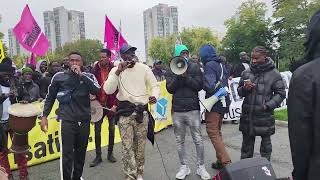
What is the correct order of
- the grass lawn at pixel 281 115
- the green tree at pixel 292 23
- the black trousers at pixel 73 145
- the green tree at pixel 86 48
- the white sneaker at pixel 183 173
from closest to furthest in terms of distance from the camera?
the black trousers at pixel 73 145, the white sneaker at pixel 183 173, the grass lawn at pixel 281 115, the green tree at pixel 292 23, the green tree at pixel 86 48

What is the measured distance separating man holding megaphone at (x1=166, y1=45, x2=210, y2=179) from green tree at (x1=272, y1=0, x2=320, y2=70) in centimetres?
3946

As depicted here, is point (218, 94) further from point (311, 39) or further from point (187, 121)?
point (311, 39)

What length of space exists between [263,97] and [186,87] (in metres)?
1.13

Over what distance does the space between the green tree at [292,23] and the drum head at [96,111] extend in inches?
1539

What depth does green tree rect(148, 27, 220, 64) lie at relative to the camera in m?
78.5

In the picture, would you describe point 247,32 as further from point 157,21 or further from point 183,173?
point 157,21

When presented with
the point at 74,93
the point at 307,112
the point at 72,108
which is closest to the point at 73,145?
the point at 72,108

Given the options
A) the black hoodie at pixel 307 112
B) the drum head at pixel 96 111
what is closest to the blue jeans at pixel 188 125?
the drum head at pixel 96 111

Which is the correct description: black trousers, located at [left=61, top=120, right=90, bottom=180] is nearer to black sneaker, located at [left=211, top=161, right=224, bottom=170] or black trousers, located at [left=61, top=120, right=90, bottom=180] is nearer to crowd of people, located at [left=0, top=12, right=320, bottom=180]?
crowd of people, located at [left=0, top=12, right=320, bottom=180]

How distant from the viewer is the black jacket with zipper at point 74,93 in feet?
18.5

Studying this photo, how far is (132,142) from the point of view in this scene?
5.81 meters

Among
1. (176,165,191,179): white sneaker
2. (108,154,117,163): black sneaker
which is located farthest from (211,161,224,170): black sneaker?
(108,154,117,163): black sneaker

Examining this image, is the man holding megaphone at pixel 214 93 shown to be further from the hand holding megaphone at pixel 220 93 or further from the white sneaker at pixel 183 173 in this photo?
the white sneaker at pixel 183 173

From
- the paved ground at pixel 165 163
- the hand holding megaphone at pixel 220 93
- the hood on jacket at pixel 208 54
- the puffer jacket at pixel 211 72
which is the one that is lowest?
the paved ground at pixel 165 163
